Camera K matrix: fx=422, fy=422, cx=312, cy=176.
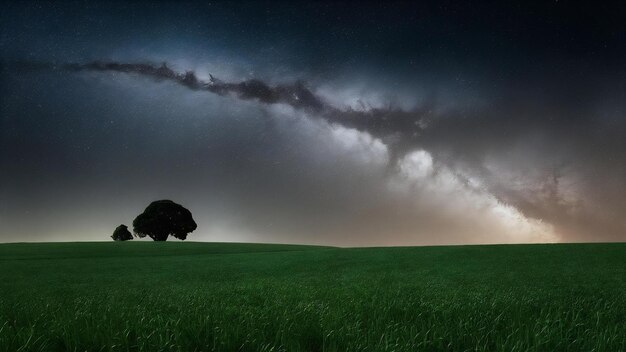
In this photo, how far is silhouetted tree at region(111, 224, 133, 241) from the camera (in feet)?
388

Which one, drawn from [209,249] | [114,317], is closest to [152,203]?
[209,249]

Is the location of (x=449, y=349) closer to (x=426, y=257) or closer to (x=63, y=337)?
(x=63, y=337)

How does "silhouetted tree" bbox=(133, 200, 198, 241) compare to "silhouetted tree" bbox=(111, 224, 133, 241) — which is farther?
"silhouetted tree" bbox=(111, 224, 133, 241)

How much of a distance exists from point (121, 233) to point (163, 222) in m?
21.4

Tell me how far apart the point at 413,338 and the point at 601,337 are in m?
2.19

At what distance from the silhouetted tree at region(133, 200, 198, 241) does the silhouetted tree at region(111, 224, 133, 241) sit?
1573 cm

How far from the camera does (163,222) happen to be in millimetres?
105312

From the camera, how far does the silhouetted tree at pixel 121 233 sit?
118125mm

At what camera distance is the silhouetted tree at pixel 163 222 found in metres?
105

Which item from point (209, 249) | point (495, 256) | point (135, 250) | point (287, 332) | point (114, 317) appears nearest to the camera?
point (287, 332)

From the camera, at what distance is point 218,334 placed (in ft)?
15.7

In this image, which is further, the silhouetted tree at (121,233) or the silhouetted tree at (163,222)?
the silhouetted tree at (121,233)

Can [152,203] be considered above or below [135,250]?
above

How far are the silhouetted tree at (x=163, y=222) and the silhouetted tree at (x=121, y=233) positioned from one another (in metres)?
15.7
